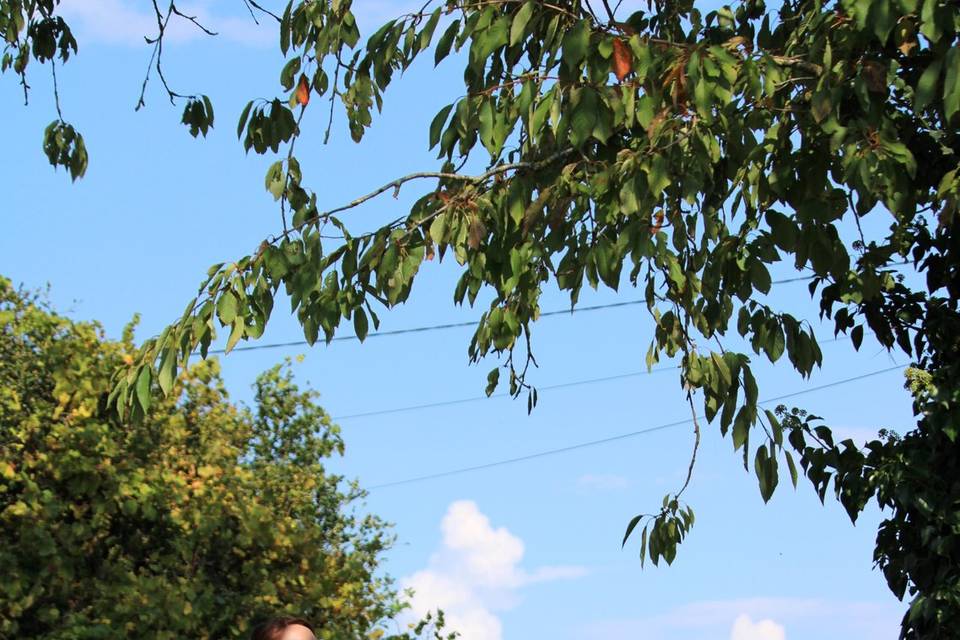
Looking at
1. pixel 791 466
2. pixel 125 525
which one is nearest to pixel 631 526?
pixel 791 466

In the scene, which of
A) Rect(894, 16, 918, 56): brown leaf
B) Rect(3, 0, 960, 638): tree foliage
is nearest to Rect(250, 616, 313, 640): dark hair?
Rect(3, 0, 960, 638): tree foliage

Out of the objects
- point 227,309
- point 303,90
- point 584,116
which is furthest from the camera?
point 303,90

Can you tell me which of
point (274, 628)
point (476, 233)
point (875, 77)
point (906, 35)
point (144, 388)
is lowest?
point (274, 628)

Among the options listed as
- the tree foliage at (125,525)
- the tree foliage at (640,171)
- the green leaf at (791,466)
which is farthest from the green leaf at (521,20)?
the tree foliage at (125,525)

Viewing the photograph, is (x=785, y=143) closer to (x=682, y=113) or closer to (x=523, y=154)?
(x=682, y=113)

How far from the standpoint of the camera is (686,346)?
251 inches

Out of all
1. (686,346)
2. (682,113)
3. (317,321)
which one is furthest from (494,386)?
(682,113)

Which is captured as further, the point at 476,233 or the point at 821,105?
the point at 476,233

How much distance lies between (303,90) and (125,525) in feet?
13.1

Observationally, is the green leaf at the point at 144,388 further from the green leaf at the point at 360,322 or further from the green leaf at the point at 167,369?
the green leaf at the point at 360,322

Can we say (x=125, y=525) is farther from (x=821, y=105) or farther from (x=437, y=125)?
(x=821, y=105)

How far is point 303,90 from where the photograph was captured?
6605 millimetres

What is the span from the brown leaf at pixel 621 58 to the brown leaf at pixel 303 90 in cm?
209

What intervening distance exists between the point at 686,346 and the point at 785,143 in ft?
4.07
